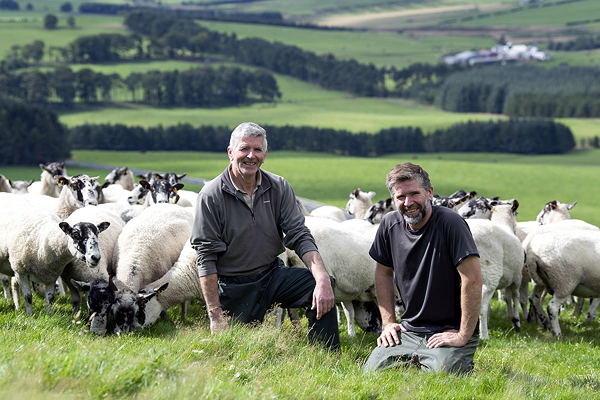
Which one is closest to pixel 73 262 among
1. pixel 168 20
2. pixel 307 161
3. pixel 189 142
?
pixel 307 161

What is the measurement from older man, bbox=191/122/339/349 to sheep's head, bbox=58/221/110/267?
118 inches

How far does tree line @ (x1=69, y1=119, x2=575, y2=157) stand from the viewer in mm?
116188

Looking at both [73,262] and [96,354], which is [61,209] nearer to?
→ [73,262]

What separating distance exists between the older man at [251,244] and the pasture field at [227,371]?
0.31 metres

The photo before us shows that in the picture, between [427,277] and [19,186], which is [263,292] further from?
[19,186]

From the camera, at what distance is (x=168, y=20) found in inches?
7741

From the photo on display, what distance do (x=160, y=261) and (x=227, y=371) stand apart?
5518mm

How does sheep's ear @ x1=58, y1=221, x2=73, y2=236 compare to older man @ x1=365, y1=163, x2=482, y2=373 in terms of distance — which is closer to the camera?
older man @ x1=365, y1=163, x2=482, y2=373

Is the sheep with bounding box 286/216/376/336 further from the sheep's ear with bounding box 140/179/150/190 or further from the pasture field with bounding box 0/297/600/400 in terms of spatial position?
the sheep's ear with bounding box 140/179/150/190

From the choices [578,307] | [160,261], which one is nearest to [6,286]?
[160,261]

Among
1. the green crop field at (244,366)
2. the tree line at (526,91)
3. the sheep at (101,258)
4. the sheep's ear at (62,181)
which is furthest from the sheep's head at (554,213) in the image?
the tree line at (526,91)

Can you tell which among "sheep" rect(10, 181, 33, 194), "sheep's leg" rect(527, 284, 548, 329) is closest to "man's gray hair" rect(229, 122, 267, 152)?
"sheep's leg" rect(527, 284, 548, 329)

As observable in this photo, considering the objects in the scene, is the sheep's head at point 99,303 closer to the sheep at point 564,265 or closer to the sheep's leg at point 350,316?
the sheep's leg at point 350,316

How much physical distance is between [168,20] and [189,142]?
8530cm
